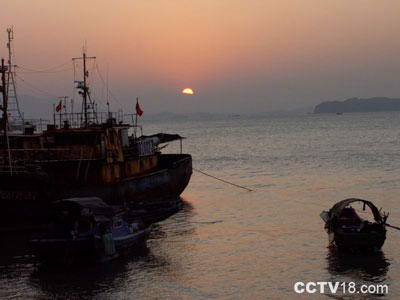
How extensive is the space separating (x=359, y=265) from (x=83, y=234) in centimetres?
1272

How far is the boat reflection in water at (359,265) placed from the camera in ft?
81.6

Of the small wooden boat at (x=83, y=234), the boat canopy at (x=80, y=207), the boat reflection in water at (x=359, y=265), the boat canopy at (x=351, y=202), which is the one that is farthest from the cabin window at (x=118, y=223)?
the boat canopy at (x=351, y=202)

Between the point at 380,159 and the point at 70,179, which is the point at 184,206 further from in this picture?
the point at 380,159

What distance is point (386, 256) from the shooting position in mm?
27594

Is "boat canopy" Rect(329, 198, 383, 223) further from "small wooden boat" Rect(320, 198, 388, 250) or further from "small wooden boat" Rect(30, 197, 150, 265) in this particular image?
"small wooden boat" Rect(30, 197, 150, 265)

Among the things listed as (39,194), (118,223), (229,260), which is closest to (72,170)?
(39,194)

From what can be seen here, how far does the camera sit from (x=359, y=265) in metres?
26.2

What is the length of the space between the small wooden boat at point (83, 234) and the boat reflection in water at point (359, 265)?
32.9 feet

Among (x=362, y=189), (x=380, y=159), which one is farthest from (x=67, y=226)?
(x=380, y=159)

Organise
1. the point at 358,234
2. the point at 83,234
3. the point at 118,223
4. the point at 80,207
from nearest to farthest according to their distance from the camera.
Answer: the point at 83,234 → the point at 358,234 → the point at 80,207 → the point at 118,223

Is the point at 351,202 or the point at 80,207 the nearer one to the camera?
the point at 80,207

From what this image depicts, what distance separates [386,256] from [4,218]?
21538 mm

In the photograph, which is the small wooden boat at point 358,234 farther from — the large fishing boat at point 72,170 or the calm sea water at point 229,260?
the large fishing boat at point 72,170

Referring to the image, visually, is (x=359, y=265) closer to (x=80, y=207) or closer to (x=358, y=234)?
(x=358, y=234)
